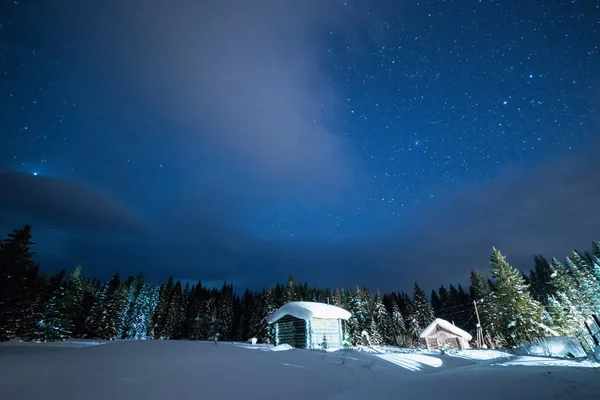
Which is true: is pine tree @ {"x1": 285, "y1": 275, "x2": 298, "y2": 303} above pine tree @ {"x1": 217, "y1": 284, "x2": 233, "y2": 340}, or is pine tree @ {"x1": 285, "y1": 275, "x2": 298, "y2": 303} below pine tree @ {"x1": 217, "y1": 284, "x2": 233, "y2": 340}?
above

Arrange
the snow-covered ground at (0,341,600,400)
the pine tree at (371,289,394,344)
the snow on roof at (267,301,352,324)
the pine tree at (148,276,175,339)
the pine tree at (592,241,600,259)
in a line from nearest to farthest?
the snow-covered ground at (0,341,600,400) → the snow on roof at (267,301,352,324) → the pine tree at (592,241,600,259) → the pine tree at (148,276,175,339) → the pine tree at (371,289,394,344)

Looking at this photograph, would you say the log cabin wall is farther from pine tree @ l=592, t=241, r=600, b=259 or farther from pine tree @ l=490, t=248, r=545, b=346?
pine tree @ l=592, t=241, r=600, b=259

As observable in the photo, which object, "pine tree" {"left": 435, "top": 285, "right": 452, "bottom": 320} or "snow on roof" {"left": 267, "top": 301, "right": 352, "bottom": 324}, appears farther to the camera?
"pine tree" {"left": 435, "top": 285, "right": 452, "bottom": 320}

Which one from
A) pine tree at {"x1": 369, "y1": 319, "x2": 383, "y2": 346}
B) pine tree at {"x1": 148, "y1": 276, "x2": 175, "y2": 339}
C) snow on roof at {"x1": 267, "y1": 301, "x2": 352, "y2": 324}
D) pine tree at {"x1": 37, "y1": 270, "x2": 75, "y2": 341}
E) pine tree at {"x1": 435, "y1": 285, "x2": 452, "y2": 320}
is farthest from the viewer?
pine tree at {"x1": 435, "y1": 285, "x2": 452, "y2": 320}

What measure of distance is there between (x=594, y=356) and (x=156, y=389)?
49.7 ft

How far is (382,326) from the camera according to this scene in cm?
5716

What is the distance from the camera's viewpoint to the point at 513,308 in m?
28.5

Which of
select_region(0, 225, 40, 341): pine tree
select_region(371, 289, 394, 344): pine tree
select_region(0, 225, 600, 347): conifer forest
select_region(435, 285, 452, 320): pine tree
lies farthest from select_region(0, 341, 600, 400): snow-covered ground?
select_region(435, 285, 452, 320): pine tree

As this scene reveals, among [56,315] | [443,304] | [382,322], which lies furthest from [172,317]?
[443,304]

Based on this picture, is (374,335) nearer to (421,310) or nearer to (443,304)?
(421,310)

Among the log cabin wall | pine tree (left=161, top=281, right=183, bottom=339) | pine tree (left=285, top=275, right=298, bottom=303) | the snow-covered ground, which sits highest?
pine tree (left=285, top=275, right=298, bottom=303)

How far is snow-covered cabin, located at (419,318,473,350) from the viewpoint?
37.1 meters

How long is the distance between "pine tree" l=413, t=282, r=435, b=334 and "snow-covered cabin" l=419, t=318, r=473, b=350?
61.8ft

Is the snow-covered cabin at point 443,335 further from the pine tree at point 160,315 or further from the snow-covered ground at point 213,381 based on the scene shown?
the pine tree at point 160,315
